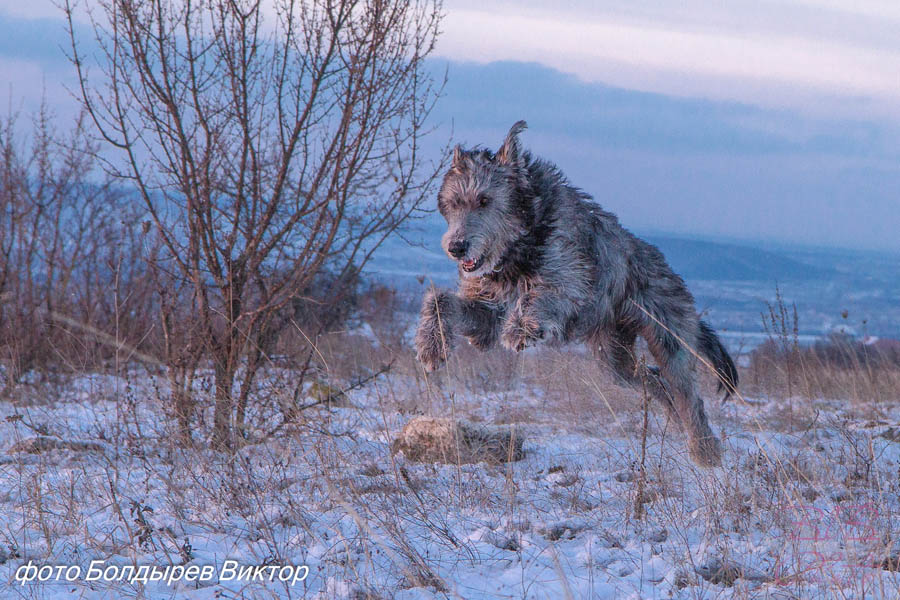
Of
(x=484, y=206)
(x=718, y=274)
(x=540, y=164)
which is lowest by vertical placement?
(x=718, y=274)

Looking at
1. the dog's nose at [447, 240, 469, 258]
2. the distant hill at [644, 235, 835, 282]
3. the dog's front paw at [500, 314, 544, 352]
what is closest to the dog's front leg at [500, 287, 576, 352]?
the dog's front paw at [500, 314, 544, 352]

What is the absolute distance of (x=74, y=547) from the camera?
3.69 metres

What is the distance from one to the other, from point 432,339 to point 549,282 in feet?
2.72

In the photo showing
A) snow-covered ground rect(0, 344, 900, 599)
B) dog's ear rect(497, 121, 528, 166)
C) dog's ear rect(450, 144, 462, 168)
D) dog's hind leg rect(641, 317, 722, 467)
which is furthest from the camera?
dog's hind leg rect(641, 317, 722, 467)

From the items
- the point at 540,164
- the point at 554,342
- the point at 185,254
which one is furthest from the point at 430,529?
the point at 185,254

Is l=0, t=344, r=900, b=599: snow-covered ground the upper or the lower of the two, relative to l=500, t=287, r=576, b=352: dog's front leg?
lower

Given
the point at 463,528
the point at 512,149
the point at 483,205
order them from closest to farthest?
the point at 463,528 < the point at 483,205 < the point at 512,149

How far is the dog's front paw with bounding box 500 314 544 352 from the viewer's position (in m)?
4.29

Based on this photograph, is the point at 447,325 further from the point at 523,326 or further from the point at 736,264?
the point at 736,264

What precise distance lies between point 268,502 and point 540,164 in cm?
274

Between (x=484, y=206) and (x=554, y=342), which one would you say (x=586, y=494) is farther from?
(x=484, y=206)

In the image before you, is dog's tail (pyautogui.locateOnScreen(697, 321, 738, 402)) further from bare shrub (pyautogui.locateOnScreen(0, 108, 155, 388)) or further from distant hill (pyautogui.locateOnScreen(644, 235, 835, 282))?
distant hill (pyautogui.locateOnScreen(644, 235, 835, 282))

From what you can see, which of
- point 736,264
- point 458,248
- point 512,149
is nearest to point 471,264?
point 458,248

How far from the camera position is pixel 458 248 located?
457 centimetres
